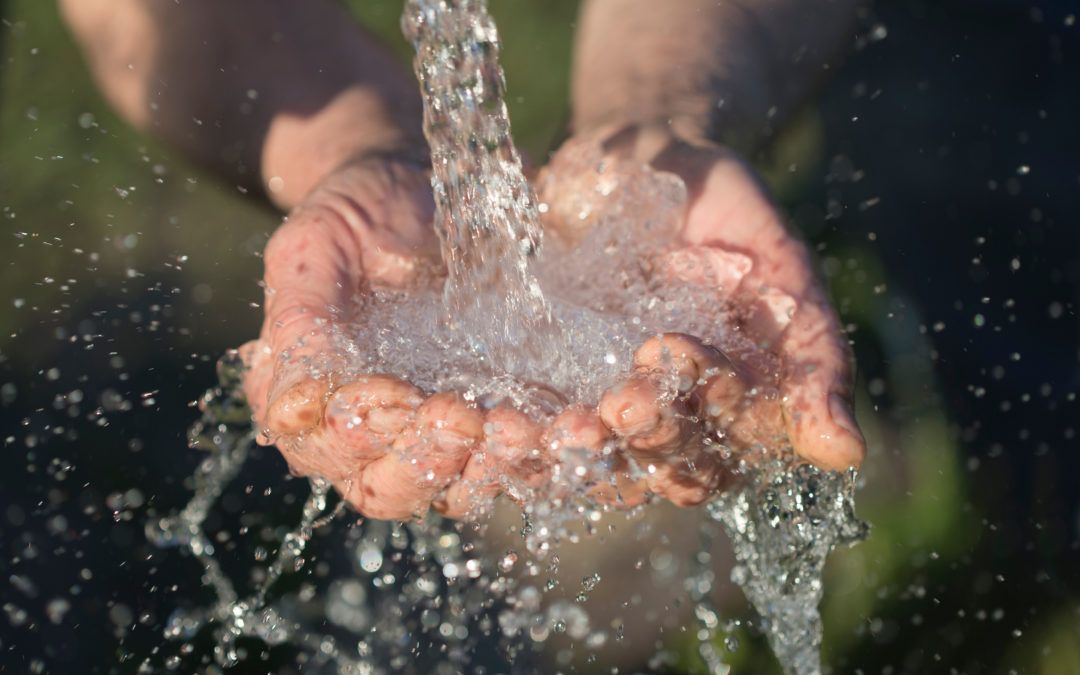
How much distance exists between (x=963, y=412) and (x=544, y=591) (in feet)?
3.02

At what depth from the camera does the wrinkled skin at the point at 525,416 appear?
2.99 feet

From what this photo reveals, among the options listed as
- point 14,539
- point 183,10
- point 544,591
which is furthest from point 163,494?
point 183,10

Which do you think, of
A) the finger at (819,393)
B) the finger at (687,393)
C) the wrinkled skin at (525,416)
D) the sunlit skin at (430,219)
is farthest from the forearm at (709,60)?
the finger at (687,393)

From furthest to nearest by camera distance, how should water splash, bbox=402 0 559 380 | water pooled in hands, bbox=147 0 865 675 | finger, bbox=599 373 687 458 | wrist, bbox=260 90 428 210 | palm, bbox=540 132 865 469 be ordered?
1. wrist, bbox=260 90 428 210
2. water splash, bbox=402 0 559 380
3. water pooled in hands, bbox=147 0 865 675
4. palm, bbox=540 132 865 469
5. finger, bbox=599 373 687 458

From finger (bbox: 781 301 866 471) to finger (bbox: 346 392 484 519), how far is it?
34cm

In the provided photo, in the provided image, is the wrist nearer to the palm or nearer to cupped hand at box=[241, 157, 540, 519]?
cupped hand at box=[241, 157, 540, 519]

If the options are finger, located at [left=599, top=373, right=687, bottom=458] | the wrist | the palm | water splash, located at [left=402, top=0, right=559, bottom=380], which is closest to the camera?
finger, located at [left=599, top=373, right=687, bottom=458]

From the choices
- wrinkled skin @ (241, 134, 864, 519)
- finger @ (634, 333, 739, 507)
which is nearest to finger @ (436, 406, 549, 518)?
wrinkled skin @ (241, 134, 864, 519)

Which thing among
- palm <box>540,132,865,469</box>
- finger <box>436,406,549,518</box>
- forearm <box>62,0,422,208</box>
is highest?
palm <box>540,132,865,469</box>

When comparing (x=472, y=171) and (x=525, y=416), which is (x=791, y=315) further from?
(x=472, y=171)

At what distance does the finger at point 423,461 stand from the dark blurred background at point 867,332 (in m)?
Result: 0.81

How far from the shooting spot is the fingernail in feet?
3.11

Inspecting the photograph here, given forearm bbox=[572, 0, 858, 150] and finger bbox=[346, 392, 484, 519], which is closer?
finger bbox=[346, 392, 484, 519]

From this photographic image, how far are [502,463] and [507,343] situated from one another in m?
0.28
